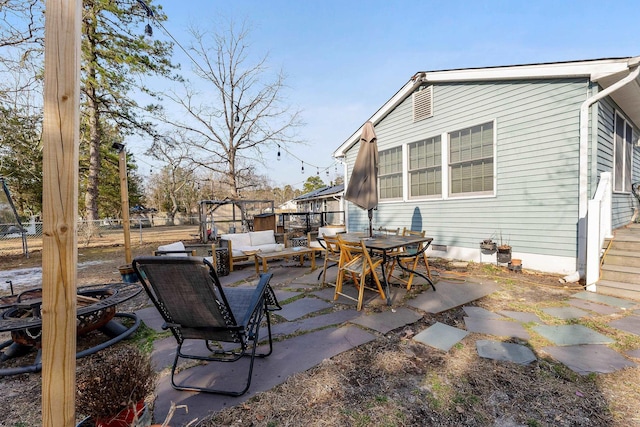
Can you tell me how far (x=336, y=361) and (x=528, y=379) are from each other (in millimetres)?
1401

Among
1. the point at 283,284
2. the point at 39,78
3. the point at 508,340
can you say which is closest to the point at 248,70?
the point at 39,78

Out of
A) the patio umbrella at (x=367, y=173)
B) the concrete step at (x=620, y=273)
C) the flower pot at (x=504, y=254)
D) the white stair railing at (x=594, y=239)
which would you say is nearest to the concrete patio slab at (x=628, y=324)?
the white stair railing at (x=594, y=239)

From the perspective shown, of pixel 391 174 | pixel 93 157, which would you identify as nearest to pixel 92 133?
pixel 93 157

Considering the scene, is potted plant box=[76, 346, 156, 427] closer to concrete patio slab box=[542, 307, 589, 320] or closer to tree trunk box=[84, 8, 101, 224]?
concrete patio slab box=[542, 307, 589, 320]

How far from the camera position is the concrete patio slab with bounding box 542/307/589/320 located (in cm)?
310

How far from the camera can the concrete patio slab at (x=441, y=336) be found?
2553mm

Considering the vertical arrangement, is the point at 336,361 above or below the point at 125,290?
below

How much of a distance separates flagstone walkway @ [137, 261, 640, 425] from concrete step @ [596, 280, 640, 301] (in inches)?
8.2

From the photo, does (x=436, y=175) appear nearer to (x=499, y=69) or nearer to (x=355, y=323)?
(x=499, y=69)

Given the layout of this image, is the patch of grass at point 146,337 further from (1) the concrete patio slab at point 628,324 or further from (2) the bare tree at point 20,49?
(2) the bare tree at point 20,49

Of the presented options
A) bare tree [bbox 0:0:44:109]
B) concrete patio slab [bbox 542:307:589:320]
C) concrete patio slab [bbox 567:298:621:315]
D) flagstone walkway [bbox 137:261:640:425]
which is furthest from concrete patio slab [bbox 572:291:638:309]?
bare tree [bbox 0:0:44:109]

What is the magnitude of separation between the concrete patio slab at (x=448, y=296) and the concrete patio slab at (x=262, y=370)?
3.66 ft

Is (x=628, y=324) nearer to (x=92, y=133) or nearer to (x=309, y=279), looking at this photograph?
(x=309, y=279)

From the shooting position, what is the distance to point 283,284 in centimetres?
480
